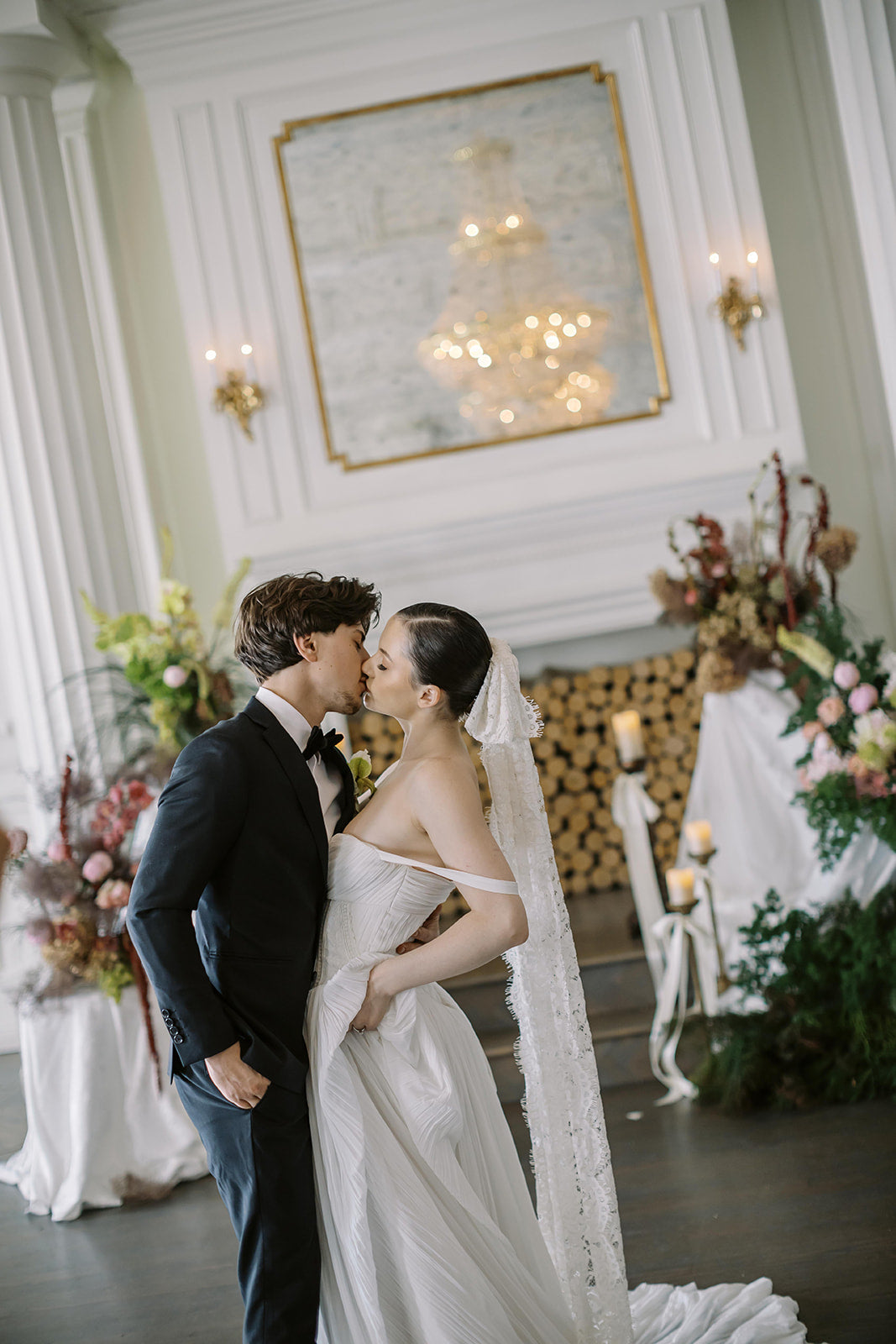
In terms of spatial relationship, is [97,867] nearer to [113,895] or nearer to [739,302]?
[113,895]

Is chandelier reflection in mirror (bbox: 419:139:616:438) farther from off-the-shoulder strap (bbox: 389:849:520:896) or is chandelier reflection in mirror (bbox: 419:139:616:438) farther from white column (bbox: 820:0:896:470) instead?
off-the-shoulder strap (bbox: 389:849:520:896)

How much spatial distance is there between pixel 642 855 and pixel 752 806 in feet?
1.43

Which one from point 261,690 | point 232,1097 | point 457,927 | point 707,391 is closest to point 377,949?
point 457,927

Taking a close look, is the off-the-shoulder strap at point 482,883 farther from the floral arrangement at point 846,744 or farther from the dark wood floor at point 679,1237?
the floral arrangement at point 846,744

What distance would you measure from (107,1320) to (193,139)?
4.46 m

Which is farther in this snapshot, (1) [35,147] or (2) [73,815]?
(1) [35,147]

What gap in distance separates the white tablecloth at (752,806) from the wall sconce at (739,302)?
1602mm

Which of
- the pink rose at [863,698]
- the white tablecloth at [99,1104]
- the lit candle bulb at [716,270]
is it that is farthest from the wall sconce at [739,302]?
the white tablecloth at [99,1104]

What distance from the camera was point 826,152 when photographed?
5.16 meters

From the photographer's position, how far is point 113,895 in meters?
3.73

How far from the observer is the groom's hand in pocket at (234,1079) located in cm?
187

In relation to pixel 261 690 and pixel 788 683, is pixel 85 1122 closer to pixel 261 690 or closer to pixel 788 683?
pixel 261 690

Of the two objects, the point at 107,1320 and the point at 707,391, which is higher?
the point at 707,391

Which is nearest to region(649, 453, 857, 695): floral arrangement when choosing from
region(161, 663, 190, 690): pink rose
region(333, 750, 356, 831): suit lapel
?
region(161, 663, 190, 690): pink rose
